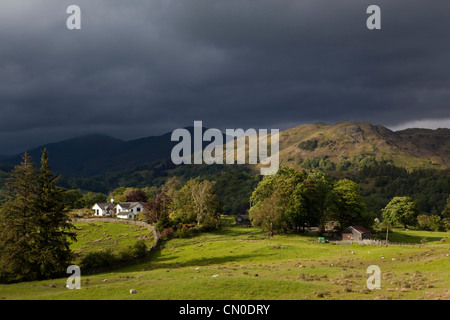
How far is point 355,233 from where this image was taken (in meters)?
81.4

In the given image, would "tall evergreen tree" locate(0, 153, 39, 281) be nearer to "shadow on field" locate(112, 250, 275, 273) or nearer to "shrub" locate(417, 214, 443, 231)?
"shadow on field" locate(112, 250, 275, 273)

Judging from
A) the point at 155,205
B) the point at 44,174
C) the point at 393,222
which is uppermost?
the point at 44,174

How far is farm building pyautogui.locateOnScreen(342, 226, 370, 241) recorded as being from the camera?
80250mm

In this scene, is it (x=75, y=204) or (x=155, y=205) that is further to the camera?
(x=75, y=204)

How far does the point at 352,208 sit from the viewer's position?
87.9 metres

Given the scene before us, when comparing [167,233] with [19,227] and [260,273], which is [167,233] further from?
[260,273]

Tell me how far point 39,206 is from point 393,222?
10964 centimetres

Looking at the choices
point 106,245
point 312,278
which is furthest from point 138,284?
point 106,245

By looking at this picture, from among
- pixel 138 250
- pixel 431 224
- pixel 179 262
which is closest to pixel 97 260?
pixel 138 250

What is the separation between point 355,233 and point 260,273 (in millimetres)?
→ 47349

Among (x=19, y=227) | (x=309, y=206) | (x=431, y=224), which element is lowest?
(x=431, y=224)

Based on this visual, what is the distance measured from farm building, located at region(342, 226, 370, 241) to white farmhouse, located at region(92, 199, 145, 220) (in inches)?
3032
